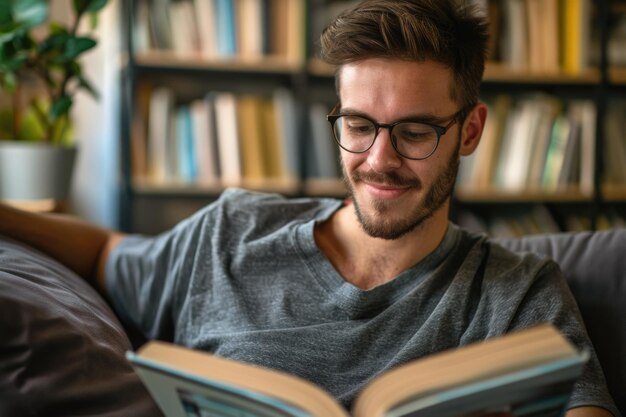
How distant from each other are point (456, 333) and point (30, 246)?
0.75 metres

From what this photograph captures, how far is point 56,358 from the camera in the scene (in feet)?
3.18

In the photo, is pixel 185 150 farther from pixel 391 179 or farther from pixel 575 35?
pixel 391 179

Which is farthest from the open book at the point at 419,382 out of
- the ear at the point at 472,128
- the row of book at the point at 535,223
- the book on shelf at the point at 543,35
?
the book on shelf at the point at 543,35

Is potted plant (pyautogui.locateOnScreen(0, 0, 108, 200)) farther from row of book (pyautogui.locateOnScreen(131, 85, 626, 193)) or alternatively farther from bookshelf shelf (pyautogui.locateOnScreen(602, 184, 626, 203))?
bookshelf shelf (pyautogui.locateOnScreen(602, 184, 626, 203))

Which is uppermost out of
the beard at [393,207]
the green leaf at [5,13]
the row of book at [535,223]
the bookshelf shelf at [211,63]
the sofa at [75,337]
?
the green leaf at [5,13]

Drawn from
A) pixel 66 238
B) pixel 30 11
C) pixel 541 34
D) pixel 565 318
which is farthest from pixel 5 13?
pixel 541 34

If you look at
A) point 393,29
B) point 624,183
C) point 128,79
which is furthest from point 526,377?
point 624,183

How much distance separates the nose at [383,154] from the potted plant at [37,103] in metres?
1.10

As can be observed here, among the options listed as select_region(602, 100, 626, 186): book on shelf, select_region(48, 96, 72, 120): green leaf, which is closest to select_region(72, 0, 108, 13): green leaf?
select_region(48, 96, 72, 120): green leaf

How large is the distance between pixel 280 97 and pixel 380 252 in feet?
5.39

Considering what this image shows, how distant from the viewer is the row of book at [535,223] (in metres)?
2.99

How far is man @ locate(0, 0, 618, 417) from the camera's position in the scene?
1.15m

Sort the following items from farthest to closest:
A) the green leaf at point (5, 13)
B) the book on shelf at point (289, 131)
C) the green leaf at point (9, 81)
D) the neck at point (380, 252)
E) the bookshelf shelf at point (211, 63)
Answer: the book on shelf at point (289, 131) < the bookshelf shelf at point (211, 63) < the green leaf at point (9, 81) < the green leaf at point (5, 13) < the neck at point (380, 252)

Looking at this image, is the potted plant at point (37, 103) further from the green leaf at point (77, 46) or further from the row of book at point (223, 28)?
the row of book at point (223, 28)
